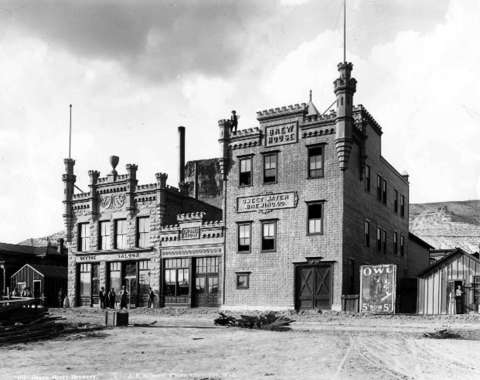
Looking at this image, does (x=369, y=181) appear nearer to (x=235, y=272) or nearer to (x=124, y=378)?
(x=235, y=272)

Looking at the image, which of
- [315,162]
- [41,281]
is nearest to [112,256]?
[41,281]

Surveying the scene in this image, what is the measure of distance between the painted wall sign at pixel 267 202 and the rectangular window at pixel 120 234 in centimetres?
1029

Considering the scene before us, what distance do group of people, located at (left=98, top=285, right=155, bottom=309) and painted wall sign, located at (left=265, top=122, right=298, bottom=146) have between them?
43.5ft

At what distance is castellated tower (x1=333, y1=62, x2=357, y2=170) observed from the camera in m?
31.5

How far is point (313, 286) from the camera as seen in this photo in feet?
106

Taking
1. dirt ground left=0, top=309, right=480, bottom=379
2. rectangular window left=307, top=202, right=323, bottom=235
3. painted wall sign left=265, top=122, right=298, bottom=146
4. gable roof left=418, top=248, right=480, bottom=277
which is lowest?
dirt ground left=0, top=309, right=480, bottom=379

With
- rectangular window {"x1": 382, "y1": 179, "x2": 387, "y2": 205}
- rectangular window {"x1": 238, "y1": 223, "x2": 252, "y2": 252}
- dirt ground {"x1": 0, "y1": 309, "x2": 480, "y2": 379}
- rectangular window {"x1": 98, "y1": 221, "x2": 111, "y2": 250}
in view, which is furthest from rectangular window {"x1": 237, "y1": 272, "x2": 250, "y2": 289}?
rectangular window {"x1": 98, "y1": 221, "x2": 111, "y2": 250}

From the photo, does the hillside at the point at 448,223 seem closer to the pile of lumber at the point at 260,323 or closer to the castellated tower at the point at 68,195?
A: the castellated tower at the point at 68,195

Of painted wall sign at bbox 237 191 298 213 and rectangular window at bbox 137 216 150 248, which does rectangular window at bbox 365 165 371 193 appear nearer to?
painted wall sign at bbox 237 191 298 213

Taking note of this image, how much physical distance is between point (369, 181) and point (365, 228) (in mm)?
3096

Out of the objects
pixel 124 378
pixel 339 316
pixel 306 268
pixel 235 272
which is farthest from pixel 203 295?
pixel 124 378

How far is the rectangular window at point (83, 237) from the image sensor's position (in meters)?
43.3

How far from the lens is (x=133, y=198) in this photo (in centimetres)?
4066

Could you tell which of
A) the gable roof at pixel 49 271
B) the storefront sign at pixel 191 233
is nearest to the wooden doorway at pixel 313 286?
the storefront sign at pixel 191 233
